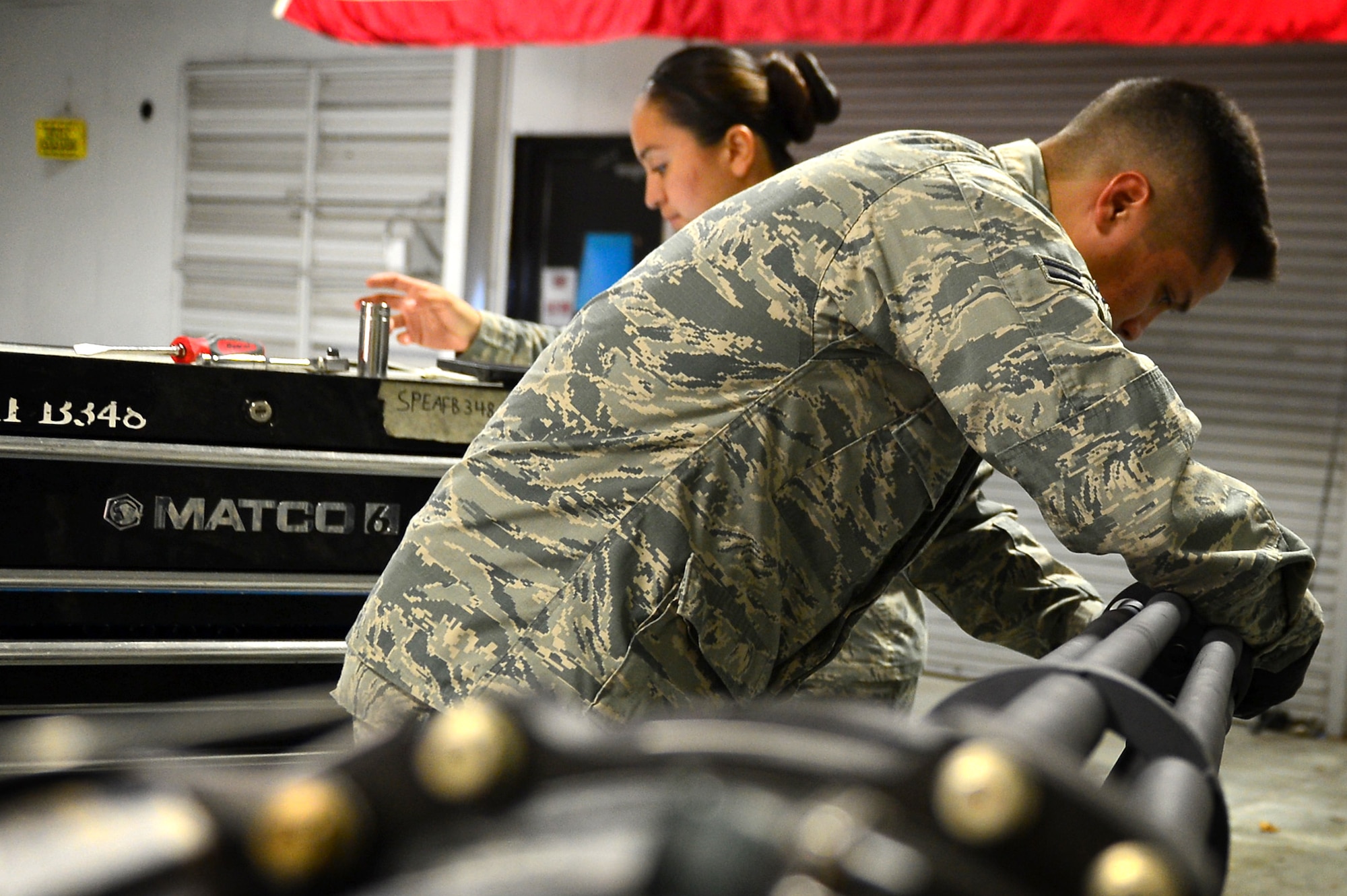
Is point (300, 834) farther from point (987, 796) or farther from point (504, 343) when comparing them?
point (504, 343)

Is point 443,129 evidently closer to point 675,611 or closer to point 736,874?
point 675,611

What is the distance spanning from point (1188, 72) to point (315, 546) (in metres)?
4.47

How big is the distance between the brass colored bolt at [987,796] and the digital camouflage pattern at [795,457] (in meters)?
0.78

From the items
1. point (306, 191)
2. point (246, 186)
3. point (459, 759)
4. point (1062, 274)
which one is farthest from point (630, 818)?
point (246, 186)

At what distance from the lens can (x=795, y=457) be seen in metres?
1.23

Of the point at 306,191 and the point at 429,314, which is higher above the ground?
the point at 306,191

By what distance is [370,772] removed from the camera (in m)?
0.32

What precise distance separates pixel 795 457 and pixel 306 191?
6.67 meters

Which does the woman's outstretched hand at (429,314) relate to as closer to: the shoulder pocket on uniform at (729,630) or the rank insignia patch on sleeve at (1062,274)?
the shoulder pocket on uniform at (729,630)

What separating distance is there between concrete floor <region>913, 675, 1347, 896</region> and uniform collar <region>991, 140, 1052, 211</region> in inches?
69.0

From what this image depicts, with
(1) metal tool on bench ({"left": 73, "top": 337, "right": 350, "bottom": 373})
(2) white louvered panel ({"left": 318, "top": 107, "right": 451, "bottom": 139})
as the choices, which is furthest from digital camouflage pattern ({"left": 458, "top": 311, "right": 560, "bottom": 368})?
(2) white louvered panel ({"left": 318, "top": 107, "right": 451, "bottom": 139})

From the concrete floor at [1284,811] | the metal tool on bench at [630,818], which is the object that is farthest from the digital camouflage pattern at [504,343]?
the metal tool on bench at [630,818]

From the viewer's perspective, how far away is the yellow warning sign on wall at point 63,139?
8055 millimetres

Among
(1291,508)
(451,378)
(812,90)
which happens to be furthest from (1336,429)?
(451,378)
